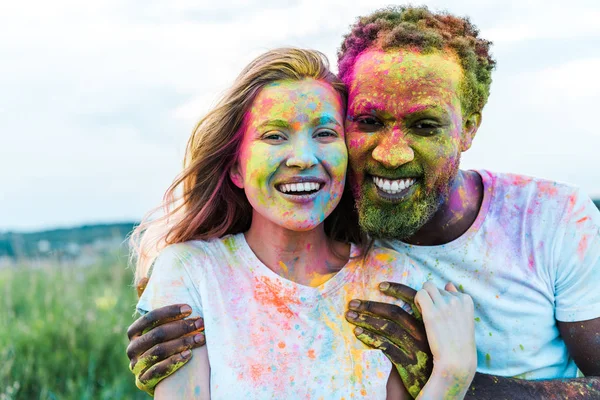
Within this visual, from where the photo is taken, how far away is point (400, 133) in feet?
9.75

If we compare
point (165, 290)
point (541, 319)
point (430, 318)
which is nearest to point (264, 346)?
point (165, 290)

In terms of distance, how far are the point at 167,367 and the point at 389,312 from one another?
918 mm

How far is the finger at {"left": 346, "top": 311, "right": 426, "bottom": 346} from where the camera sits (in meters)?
2.82

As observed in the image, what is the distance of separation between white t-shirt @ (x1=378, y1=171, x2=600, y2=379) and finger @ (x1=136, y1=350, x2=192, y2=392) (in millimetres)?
1145

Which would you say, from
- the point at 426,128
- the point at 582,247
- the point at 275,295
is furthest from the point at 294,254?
the point at 582,247

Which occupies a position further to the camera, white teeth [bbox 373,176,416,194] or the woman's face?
white teeth [bbox 373,176,416,194]

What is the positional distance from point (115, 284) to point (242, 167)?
5172 mm

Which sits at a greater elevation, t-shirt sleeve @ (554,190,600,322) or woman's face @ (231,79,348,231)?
woman's face @ (231,79,348,231)

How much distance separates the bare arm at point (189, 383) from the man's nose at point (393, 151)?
3.59 ft

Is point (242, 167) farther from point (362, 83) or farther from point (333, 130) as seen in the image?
point (362, 83)

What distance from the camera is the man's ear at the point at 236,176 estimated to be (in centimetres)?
305

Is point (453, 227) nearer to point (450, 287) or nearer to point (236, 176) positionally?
point (450, 287)

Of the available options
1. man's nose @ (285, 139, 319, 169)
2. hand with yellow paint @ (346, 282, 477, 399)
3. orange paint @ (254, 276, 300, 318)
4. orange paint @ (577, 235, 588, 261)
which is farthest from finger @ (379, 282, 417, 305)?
orange paint @ (577, 235, 588, 261)

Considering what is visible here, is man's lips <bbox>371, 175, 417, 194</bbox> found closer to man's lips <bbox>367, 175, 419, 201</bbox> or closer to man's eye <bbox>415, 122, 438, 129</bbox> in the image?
man's lips <bbox>367, 175, 419, 201</bbox>
